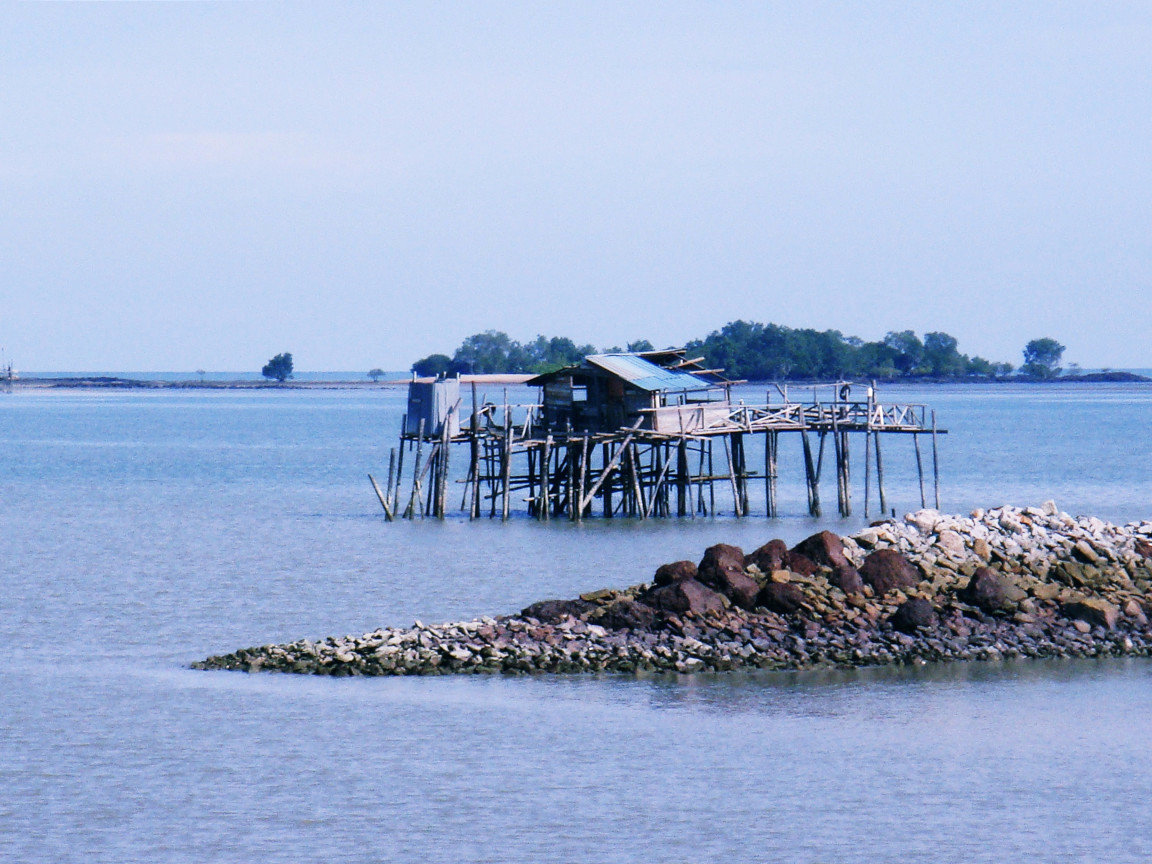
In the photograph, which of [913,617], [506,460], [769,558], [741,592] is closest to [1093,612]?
[913,617]

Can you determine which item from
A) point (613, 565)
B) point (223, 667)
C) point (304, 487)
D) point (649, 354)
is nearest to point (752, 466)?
point (304, 487)

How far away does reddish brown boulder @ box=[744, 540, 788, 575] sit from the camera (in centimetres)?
2292

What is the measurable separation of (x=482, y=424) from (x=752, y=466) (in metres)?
30.0

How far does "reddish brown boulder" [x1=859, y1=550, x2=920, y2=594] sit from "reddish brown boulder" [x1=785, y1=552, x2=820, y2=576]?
2.15 feet

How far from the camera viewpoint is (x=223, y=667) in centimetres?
2092

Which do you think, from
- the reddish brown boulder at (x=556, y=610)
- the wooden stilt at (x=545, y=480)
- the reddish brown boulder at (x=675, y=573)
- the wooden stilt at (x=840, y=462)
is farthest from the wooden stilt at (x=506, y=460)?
the reddish brown boulder at (x=556, y=610)

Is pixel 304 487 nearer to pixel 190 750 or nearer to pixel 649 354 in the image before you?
pixel 649 354

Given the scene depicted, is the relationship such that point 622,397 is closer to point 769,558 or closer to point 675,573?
point 769,558

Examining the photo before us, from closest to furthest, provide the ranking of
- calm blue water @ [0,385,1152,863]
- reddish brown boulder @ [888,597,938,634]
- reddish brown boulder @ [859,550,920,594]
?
calm blue water @ [0,385,1152,863] → reddish brown boulder @ [888,597,938,634] → reddish brown boulder @ [859,550,920,594]

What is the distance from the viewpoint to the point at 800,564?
2292 cm

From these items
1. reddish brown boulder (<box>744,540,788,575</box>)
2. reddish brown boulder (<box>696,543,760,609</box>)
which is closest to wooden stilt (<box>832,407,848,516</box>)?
reddish brown boulder (<box>744,540,788,575</box>)

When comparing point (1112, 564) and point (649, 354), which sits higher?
point (649, 354)

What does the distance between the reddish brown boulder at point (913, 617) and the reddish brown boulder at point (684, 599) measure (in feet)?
7.60

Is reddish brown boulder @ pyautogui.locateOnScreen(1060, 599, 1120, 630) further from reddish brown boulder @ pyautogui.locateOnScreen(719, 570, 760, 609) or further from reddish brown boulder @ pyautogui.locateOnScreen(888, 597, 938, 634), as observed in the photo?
reddish brown boulder @ pyautogui.locateOnScreen(719, 570, 760, 609)
